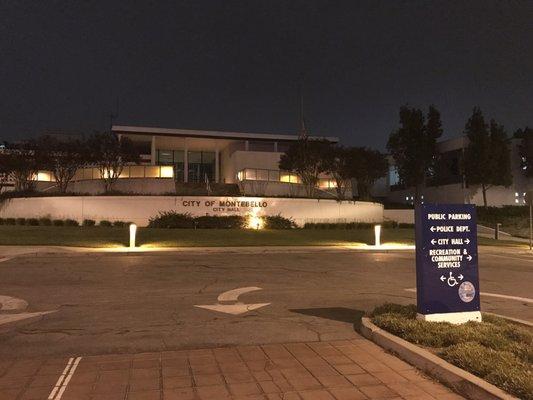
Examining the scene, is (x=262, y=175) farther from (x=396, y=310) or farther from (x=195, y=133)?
(x=396, y=310)

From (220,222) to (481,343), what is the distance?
80.6 ft

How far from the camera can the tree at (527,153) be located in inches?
1711

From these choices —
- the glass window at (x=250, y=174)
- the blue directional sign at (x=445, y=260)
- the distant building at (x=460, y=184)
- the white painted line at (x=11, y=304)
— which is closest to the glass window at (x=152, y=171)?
the glass window at (x=250, y=174)

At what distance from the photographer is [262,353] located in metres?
6.15

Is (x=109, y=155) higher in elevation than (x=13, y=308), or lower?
higher

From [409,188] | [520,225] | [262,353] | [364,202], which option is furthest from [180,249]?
[409,188]

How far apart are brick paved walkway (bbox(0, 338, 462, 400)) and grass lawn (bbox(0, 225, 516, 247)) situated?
1659 cm

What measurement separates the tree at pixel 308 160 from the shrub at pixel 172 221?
32.4 ft

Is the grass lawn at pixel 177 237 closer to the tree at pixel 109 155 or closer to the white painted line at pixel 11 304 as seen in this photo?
the tree at pixel 109 155

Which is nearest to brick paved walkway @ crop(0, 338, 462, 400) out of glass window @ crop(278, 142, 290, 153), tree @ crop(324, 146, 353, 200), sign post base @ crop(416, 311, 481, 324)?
sign post base @ crop(416, 311, 481, 324)

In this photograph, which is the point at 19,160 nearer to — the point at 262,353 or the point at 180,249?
the point at 180,249

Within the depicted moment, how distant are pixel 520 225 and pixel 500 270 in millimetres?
25901

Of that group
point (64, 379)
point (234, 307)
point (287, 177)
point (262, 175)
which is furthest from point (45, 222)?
point (64, 379)

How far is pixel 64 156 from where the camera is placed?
109 ft
